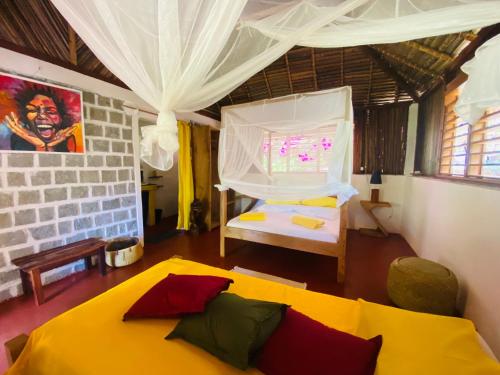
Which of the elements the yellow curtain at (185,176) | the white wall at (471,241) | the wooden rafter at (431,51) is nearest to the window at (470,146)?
the white wall at (471,241)

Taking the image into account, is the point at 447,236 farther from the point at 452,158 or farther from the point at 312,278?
the point at 312,278

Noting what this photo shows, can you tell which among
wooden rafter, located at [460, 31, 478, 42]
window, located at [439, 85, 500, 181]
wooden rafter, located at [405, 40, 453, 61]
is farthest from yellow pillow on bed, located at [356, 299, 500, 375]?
wooden rafter, located at [405, 40, 453, 61]

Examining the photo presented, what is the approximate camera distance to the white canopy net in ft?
7.09

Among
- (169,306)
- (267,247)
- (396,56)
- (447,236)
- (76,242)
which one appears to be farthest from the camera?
(267,247)

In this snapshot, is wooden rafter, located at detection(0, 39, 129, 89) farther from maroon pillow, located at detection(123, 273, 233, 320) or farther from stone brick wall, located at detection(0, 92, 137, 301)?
maroon pillow, located at detection(123, 273, 233, 320)

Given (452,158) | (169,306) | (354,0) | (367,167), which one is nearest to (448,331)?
(169,306)

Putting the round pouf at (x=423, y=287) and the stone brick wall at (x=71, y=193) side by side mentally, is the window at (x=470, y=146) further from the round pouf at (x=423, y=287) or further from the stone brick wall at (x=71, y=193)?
the stone brick wall at (x=71, y=193)

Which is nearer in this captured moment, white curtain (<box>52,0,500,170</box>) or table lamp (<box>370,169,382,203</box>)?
white curtain (<box>52,0,500,170</box>)

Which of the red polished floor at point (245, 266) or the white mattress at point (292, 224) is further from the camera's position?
the white mattress at point (292, 224)

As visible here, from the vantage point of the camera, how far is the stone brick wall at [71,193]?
6.44 feet

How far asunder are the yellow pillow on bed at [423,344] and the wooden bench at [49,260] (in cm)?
254

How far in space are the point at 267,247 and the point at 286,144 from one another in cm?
169

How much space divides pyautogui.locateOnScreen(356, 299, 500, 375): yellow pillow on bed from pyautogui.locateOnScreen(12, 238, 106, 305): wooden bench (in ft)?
8.34

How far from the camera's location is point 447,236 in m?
2.10
